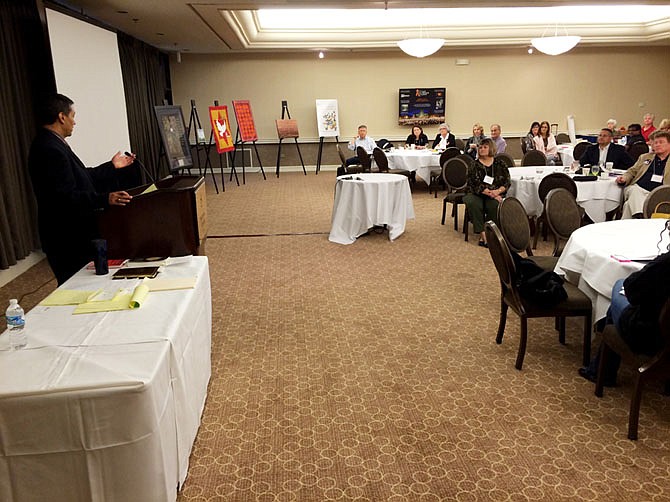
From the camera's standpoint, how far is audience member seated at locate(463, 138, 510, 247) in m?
6.57

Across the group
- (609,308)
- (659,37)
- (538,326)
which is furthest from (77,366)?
(659,37)

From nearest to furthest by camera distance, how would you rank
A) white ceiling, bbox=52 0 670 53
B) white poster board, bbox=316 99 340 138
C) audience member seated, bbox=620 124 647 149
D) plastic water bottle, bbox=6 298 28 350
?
plastic water bottle, bbox=6 298 28 350
audience member seated, bbox=620 124 647 149
white ceiling, bbox=52 0 670 53
white poster board, bbox=316 99 340 138

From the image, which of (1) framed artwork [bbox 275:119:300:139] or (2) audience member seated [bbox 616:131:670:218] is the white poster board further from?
(2) audience member seated [bbox 616:131:670:218]

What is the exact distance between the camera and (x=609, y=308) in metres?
3.08

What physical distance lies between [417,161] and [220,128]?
14.4ft

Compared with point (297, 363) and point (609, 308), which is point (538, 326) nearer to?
point (609, 308)

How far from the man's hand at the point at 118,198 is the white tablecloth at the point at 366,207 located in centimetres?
421

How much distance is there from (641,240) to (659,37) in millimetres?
11466

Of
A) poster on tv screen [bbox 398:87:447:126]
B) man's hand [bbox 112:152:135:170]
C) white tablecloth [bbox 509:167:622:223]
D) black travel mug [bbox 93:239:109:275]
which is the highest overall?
poster on tv screen [bbox 398:87:447:126]

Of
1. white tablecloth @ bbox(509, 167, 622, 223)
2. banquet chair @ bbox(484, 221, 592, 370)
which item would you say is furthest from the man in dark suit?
Answer: banquet chair @ bbox(484, 221, 592, 370)

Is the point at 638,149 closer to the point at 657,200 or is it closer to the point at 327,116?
the point at 657,200

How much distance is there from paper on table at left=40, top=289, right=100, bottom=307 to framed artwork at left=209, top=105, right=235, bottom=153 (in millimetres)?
9102

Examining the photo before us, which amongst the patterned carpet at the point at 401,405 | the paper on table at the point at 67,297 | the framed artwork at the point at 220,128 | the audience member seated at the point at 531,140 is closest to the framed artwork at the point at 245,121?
the framed artwork at the point at 220,128

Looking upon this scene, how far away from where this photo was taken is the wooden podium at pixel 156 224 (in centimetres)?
296
